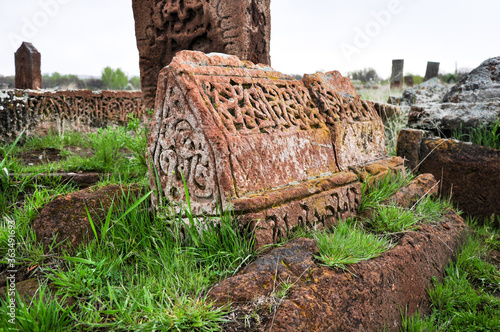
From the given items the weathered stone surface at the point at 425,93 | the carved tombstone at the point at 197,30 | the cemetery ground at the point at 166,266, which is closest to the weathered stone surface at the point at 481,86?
the weathered stone surface at the point at 425,93

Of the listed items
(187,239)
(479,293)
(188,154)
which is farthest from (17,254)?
(479,293)

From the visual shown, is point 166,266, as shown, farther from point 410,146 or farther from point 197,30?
point 410,146

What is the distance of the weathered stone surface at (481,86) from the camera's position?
5504 millimetres

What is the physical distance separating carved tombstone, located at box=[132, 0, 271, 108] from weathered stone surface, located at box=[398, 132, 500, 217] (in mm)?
2222

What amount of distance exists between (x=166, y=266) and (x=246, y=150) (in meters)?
0.87

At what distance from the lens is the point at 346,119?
152 inches

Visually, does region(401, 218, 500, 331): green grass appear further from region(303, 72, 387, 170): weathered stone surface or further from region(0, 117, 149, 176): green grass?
region(0, 117, 149, 176): green grass

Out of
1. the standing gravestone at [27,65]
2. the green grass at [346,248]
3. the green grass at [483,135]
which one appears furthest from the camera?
the standing gravestone at [27,65]

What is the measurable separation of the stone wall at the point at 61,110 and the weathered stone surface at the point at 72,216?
358 centimetres

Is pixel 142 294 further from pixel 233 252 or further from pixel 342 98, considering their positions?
pixel 342 98

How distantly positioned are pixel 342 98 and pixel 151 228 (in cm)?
240

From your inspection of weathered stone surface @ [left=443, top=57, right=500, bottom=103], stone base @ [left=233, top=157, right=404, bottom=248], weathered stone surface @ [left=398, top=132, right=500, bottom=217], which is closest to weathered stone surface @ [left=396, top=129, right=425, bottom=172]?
weathered stone surface @ [left=398, top=132, right=500, bottom=217]

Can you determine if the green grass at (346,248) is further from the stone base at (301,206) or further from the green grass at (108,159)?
the green grass at (108,159)

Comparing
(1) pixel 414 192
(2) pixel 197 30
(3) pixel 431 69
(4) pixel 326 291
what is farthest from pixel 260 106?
(3) pixel 431 69
